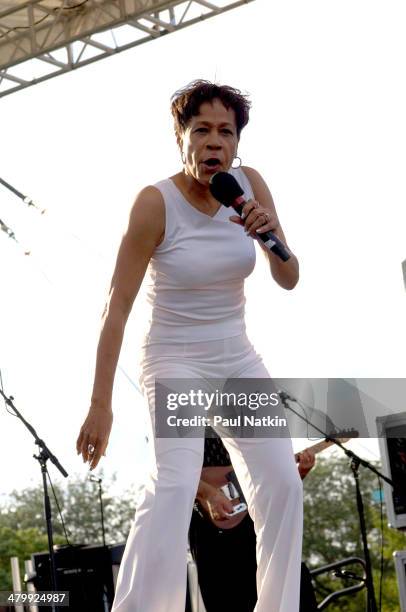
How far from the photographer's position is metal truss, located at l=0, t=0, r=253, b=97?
836 cm

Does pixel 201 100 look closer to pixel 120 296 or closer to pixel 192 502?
pixel 120 296

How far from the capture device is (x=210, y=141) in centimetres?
304

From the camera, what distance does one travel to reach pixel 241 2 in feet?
27.8

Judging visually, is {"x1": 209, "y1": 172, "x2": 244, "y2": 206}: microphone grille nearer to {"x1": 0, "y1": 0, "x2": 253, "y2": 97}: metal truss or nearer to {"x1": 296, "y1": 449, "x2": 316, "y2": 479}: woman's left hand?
{"x1": 296, "y1": 449, "x2": 316, "y2": 479}: woman's left hand

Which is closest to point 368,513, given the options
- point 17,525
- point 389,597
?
point 389,597

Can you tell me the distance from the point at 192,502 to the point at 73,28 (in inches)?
254

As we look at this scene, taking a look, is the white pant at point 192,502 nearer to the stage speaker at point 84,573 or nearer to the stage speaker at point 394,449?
the stage speaker at point 394,449

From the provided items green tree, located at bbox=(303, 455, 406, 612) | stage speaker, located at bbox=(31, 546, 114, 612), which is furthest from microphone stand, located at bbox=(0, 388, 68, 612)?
green tree, located at bbox=(303, 455, 406, 612)

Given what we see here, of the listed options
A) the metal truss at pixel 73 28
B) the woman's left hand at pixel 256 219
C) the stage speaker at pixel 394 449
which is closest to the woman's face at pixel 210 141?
the woman's left hand at pixel 256 219

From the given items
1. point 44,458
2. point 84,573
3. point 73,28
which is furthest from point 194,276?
point 73,28

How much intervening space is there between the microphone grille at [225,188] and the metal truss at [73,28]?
5552mm

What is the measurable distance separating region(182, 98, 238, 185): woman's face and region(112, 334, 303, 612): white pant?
1.62ft

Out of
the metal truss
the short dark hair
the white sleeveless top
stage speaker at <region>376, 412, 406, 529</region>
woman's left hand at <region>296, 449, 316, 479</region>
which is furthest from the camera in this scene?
the metal truss

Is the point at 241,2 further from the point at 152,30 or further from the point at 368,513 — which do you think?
the point at 368,513
